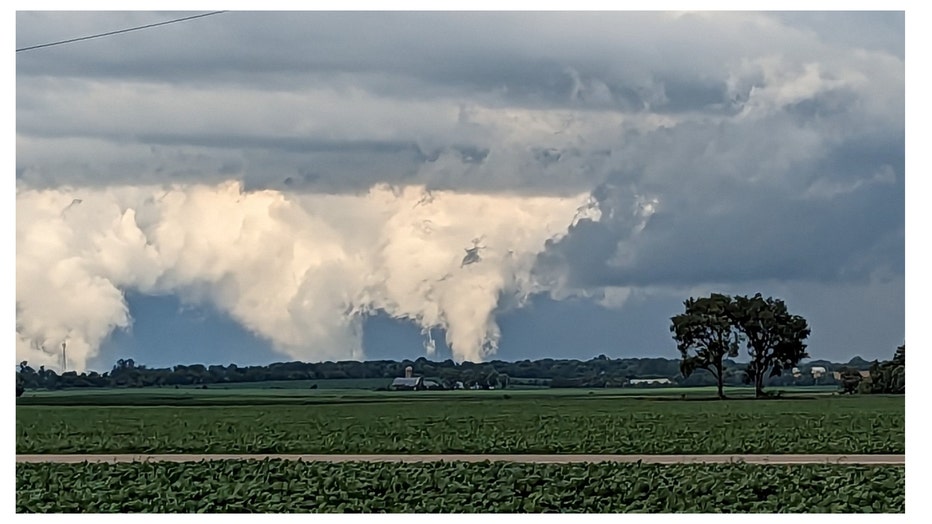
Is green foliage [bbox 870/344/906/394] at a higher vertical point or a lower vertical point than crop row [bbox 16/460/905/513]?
higher

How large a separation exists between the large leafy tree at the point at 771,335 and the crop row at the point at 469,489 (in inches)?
2091

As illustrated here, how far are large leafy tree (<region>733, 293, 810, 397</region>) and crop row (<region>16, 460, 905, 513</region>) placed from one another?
174ft

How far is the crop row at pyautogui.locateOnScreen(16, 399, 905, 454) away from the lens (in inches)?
998

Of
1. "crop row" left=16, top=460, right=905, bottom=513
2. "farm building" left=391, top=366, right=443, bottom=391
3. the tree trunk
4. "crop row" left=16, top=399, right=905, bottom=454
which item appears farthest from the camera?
the tree trunk

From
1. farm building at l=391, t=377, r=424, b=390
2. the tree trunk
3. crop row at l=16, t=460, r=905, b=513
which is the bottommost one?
crop row at l=16, t=460, r=905, b=513

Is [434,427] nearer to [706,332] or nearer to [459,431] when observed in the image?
[459,431]

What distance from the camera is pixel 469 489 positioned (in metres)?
15.4

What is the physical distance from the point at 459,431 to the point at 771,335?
41.7m

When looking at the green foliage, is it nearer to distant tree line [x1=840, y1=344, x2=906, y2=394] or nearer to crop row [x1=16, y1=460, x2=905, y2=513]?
distant tree line [x1=840, y1=344, x2=906, y2=394]

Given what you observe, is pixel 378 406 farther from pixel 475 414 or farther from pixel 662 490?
pixel 662 490

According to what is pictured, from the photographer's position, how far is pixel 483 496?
14992 mm

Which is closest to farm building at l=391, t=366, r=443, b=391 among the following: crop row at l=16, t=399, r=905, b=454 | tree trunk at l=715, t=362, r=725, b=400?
crop row at l=16, t=399, r=905, b=454
